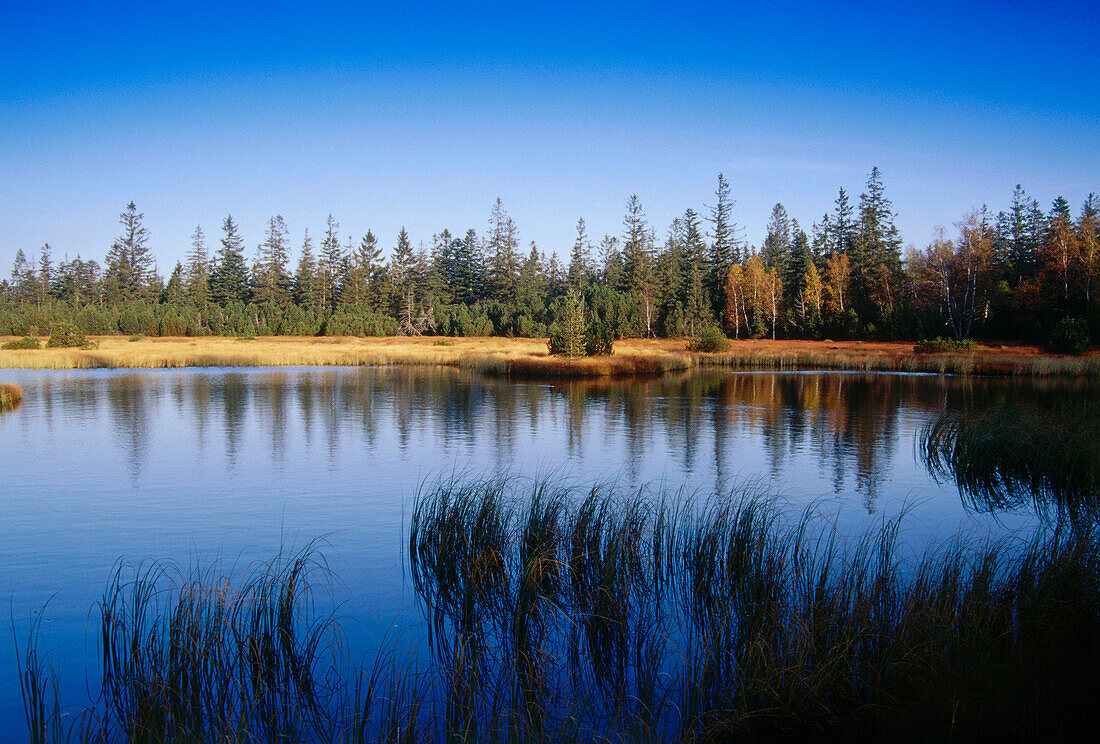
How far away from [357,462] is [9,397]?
18580mm

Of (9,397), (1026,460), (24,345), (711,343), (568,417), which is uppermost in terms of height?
(24,345)

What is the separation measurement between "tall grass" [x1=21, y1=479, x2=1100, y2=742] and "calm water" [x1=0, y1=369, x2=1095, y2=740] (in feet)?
2.77

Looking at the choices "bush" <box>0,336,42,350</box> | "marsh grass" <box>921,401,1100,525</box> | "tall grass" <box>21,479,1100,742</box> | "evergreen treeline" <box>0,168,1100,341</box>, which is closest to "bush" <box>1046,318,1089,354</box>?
"evergreen treeline" <box>0,168,1100,341</box>

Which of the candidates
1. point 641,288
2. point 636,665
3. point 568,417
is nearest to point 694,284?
point 641,288

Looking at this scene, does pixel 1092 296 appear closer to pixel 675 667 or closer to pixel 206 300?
→ pixel 675 667

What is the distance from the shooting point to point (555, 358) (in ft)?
142

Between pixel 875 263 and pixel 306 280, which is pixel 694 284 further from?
pixel 306 280

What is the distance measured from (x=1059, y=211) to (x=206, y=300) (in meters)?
85.6

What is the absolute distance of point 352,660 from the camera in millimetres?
6703

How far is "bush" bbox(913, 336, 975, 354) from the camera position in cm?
4919

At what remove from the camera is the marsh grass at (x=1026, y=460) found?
12453 millimetres

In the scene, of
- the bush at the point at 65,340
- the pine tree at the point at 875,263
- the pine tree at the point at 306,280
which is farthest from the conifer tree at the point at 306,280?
the pine tree at the point at 875,263

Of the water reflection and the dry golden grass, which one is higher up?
the dry golden grass

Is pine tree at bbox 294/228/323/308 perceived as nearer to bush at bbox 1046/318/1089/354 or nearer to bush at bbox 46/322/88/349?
bush at bbox 46/322/88/349
